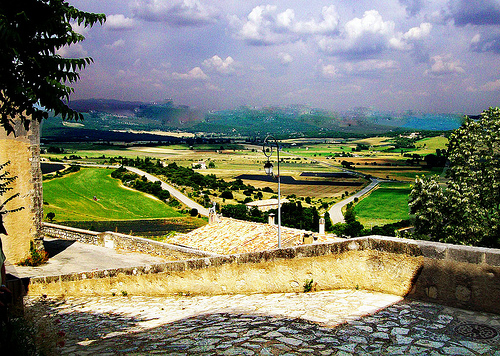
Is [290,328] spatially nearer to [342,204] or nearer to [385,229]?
[385,229]

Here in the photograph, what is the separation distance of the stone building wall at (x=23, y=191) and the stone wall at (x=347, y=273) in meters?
6.43

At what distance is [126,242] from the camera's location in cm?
1839

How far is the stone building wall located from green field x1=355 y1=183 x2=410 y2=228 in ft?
151

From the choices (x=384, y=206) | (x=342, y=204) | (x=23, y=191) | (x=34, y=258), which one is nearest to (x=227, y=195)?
(x=342, y=204)

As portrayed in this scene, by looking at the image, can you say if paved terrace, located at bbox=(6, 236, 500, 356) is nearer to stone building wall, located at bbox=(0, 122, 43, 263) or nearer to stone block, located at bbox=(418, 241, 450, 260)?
stone block, located at bbox=(418, 241, 450, 260)

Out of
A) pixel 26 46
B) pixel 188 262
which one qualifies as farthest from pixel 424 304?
pixel 26 46

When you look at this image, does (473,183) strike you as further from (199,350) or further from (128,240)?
(199,350)

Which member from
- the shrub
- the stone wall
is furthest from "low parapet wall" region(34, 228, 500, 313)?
the shrub

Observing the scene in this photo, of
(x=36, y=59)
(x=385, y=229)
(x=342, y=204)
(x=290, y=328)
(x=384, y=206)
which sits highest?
(x=36, y=59)

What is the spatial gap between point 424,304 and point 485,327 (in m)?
1.03

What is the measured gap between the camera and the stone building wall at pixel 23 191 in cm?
1475

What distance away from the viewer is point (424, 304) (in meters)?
6.07

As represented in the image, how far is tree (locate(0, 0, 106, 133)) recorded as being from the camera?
14.8 feet

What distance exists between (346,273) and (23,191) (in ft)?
40.8
